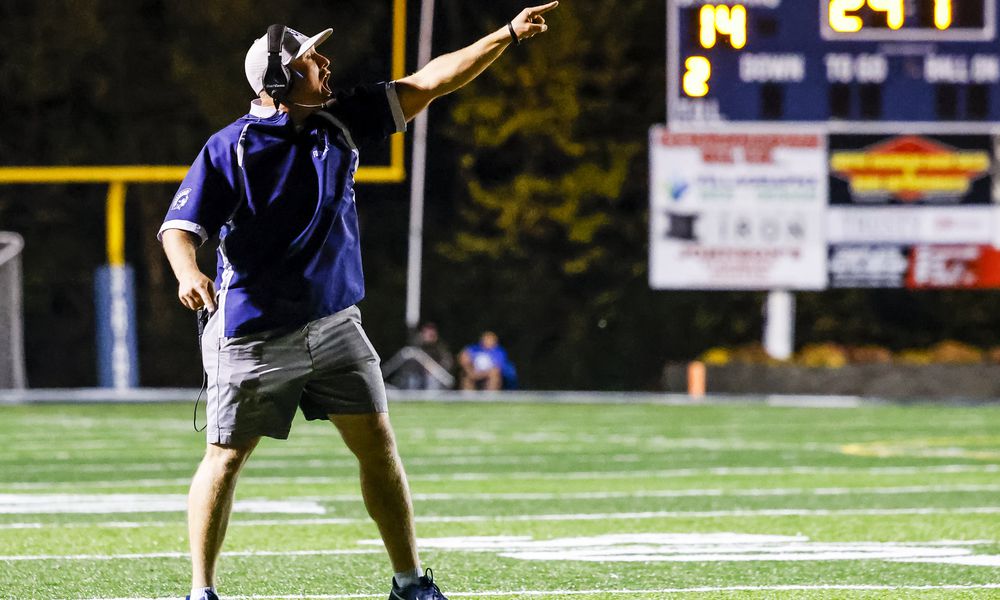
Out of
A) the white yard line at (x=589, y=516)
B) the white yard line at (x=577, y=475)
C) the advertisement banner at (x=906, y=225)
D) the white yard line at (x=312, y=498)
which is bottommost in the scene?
the white yard line at (x=577, y=475)

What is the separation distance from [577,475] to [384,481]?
630cm

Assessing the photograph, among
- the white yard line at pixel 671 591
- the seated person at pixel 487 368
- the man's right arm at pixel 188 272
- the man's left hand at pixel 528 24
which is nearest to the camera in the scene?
the man's right arm at pixel 188 272

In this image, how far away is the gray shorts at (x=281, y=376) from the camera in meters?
5.27

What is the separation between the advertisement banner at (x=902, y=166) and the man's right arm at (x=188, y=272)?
20516 millimetres

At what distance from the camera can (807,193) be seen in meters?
25.1

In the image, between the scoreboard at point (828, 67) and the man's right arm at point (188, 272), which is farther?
the scoreboard at point (828, 67)

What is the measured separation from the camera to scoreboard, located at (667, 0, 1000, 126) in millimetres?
22016

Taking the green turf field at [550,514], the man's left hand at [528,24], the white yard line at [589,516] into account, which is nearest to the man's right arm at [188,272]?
the man's left hand at [528,24]

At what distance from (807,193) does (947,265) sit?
197 cm

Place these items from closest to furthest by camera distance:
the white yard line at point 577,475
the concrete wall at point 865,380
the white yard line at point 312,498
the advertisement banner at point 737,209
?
the white yard line at point 312,498
the white yard line at point 577,475
the advertisement banner at point 737,209
the concrete wall at point 865,380

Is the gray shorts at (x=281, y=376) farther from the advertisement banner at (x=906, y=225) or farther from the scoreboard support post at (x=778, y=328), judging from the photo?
the scoreboard support post at (x=778, y=328)

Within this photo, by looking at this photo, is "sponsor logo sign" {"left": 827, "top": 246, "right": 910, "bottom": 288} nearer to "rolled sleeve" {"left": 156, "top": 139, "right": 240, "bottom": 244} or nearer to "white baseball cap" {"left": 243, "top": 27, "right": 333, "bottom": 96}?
"white baseball cap" {"left": 243, "top": 27, "right": 333, "bottom": 96}

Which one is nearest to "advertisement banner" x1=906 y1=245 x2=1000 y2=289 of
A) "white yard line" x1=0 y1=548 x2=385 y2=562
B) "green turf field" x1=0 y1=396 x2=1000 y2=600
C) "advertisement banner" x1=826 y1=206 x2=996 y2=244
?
"advertisement banner" x1=826 y1=206 x2=996 y2=244

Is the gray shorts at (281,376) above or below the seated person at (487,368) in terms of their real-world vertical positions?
above
